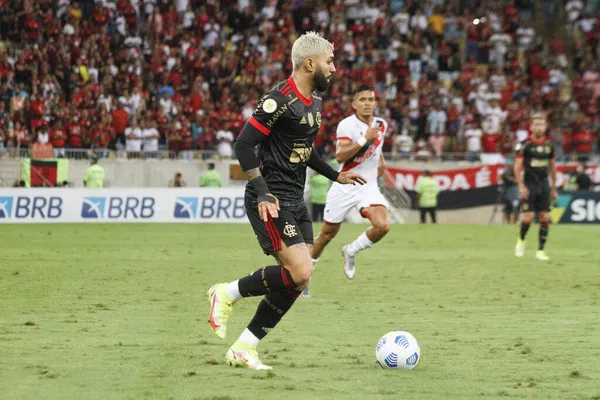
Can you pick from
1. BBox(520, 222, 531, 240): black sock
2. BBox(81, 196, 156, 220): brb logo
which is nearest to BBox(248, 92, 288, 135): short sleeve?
BBox(520, 222, 531, 240): black sock

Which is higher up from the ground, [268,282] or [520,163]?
[268,282]

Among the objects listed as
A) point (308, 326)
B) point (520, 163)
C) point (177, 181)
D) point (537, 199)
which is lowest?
point (177, 181)

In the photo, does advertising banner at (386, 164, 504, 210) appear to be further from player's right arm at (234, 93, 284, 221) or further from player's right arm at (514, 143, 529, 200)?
player's right arm at (234, 93, 284, 221)

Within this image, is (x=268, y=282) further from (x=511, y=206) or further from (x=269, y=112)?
(x=511, y=206)

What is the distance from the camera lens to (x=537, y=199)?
18.9m

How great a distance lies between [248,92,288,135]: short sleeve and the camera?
7.58 m

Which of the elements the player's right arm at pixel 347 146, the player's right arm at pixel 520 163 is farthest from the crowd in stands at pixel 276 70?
the player's right arm at pixel 347 146

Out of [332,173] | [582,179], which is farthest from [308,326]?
[582,179]

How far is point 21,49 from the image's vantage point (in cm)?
3086

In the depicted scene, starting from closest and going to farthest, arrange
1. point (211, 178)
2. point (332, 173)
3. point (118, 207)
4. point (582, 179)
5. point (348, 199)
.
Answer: point (332, 173)
point (348, 199)
point (118, 207)
point (211, 178)
point (582, 179)

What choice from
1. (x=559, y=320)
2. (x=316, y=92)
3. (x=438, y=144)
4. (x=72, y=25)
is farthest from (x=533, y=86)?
(x=316, y=92)

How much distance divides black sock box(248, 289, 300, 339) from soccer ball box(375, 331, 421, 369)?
2.48ft

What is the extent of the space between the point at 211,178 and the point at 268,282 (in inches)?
871

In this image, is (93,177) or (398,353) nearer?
(398,353)
